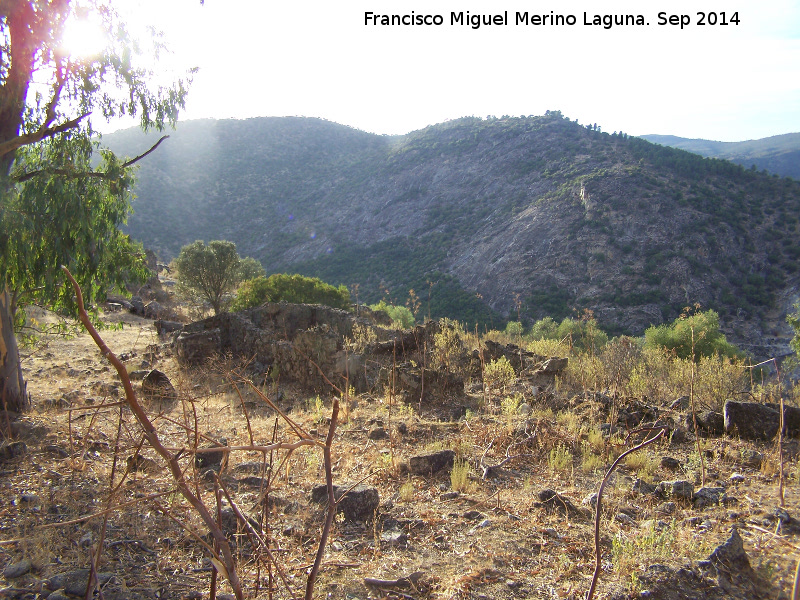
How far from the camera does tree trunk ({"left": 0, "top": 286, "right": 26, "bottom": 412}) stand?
20.7 feet

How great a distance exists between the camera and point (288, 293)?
17891 mm

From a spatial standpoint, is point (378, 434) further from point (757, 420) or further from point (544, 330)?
point (544, 330)

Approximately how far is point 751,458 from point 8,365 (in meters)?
9.13

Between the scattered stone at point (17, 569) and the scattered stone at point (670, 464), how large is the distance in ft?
18.9

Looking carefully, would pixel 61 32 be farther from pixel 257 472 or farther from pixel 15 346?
pixel 257 472

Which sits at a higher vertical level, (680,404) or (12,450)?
(12,450)

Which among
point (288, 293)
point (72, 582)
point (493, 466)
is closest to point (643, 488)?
point (493, 466)

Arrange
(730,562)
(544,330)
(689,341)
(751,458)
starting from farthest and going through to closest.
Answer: (544,330)
(689,341)
(751,458)
(730,562)

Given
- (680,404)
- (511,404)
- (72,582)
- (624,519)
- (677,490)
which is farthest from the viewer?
(680,404)

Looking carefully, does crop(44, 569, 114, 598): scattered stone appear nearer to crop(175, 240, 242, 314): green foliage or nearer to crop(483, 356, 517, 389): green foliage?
crop(483, 356, 517, 389): green foliage

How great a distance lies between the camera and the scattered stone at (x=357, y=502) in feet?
13.6

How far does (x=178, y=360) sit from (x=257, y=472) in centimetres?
823

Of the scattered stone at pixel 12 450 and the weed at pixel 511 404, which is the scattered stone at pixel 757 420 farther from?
the scattered stone at pixel 12 450

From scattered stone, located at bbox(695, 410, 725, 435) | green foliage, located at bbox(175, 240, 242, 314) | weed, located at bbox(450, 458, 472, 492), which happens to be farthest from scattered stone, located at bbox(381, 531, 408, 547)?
green foliage, located at bbox(175, 240, 242, 314)
